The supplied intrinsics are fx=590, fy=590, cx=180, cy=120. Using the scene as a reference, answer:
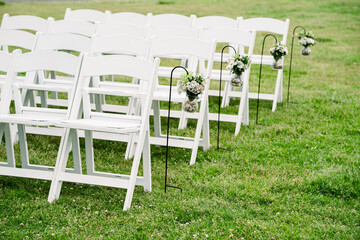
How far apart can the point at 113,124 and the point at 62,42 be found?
2.03 meters

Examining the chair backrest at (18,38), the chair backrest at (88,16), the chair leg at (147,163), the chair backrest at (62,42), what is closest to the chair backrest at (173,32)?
the chair backrest at (62,42)

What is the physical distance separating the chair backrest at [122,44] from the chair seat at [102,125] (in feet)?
3.60

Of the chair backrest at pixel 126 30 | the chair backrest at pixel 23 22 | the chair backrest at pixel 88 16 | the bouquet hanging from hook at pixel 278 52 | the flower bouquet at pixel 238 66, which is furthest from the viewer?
the chair backrest at pixel 88 16

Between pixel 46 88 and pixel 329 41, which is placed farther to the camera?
pixel 329 41

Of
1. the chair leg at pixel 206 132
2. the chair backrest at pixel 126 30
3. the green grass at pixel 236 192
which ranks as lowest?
the green grass at pixel 236 192

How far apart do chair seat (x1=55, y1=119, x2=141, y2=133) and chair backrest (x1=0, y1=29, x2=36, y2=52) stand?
7.64 feet

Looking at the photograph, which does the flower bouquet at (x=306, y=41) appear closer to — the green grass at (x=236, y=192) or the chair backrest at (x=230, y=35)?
the green grass at (x=236, y=192)

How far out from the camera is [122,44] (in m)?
6.18

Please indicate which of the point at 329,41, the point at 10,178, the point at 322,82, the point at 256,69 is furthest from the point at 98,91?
the point at 329,41

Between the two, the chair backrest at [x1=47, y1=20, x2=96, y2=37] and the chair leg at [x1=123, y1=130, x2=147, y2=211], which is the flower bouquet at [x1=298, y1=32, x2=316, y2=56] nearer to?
the chair backrest at [x1=47, y1=20, x2=96, y2=37]

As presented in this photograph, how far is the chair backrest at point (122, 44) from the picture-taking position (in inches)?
241

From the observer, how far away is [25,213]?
493 centimetres

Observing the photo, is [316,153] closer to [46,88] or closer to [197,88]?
[197,88]

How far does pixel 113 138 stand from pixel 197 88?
1.53m
